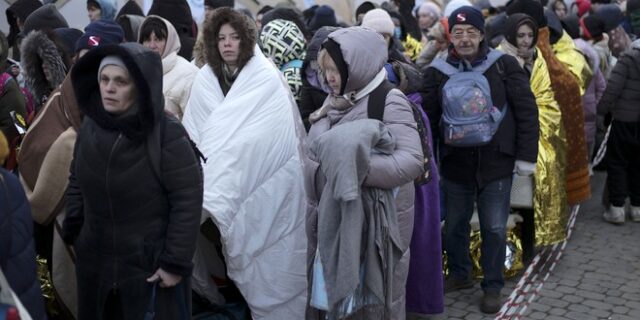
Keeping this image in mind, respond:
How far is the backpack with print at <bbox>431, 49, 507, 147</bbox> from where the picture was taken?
17.5 ft

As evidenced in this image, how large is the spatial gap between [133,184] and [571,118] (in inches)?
180

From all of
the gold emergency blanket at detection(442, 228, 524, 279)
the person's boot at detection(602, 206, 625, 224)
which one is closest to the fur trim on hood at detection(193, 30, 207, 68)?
the gold emergency blanket at detection(442, 228, 524, 279)

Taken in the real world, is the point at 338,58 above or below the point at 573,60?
above

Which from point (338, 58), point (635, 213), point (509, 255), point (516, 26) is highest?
point (338, 58)

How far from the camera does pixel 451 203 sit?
18.9 ft

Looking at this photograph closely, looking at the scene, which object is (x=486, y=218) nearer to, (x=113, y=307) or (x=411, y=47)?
(x=113, y=307)

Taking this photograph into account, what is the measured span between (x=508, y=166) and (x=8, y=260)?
11.1ft

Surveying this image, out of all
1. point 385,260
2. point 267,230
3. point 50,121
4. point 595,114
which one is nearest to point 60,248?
point 50,121

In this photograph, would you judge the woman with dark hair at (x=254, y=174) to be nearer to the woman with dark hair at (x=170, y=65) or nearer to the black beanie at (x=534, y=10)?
the woman with dark hair at (x=170, y=65)

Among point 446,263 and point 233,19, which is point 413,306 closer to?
point 446,263

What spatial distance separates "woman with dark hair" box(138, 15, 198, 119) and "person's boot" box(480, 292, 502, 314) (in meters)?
2.41

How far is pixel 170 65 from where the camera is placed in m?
5.74

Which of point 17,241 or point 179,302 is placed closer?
point 17,241

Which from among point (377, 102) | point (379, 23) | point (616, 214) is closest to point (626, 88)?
point (616, 214)
